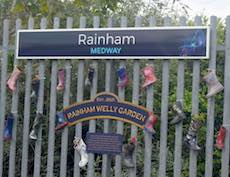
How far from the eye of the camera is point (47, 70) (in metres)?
7.05

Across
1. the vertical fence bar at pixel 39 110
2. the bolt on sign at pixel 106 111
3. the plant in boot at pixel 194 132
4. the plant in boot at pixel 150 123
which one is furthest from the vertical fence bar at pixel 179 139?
the vertical fence bar at pixel 39 110

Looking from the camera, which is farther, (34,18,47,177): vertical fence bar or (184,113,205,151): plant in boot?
(34,18,47,177): vertical fence bar

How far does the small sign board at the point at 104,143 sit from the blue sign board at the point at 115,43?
2.84 ft

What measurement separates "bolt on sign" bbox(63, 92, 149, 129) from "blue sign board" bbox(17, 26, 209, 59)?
19.1 inches

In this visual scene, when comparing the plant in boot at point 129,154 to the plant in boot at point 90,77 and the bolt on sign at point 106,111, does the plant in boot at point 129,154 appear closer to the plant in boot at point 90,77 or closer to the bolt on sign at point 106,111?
the bolt on sign at point 106,111

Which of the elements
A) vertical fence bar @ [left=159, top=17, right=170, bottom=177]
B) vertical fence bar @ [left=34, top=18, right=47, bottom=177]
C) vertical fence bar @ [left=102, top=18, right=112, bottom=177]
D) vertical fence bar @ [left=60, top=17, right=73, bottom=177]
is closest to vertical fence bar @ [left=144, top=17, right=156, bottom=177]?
vertical fence bar @ [left=159, top=17, right=170, bottom=177]

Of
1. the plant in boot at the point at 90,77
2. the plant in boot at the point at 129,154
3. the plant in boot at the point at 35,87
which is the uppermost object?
the plant in boot at the point at 90,77

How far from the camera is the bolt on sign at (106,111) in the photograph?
581 cm

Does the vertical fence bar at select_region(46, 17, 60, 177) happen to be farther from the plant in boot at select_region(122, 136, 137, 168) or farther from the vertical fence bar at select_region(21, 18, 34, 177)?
the plant in boot at select_region(122, 136, 137, 168)

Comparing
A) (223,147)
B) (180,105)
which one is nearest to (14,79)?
(180,105)

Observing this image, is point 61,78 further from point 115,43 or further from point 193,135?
point 193,135

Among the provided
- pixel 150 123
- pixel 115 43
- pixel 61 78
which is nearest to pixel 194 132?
pixel 150 123

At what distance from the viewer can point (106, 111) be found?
5.93 m

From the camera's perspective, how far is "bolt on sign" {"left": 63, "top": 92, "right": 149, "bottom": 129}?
19.1ft
